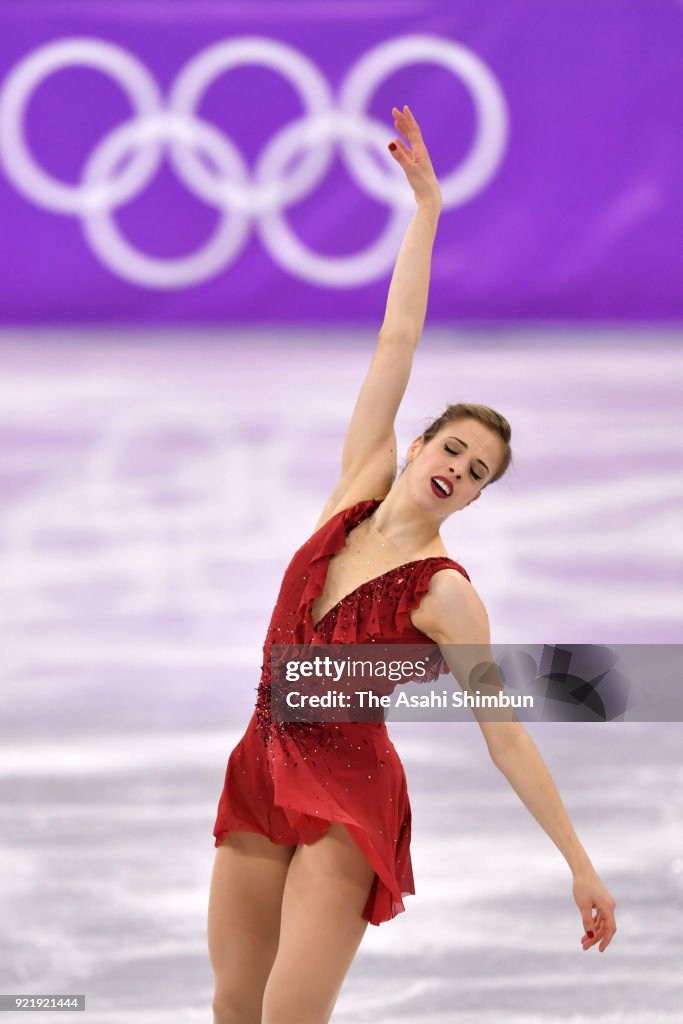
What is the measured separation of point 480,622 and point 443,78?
4.64 metres

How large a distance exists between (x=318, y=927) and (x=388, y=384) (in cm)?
107

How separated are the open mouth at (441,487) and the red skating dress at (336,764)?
0.12m

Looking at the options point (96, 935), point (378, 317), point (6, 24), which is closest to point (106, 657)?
point (96, 935)

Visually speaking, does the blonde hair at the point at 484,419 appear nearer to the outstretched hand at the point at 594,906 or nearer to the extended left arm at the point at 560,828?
the extended left arm at the point at 560,828

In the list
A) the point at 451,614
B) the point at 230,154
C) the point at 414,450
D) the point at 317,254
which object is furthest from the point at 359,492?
the point at 230,154

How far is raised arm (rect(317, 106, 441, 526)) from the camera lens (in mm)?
2842

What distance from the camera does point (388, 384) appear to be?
284cm

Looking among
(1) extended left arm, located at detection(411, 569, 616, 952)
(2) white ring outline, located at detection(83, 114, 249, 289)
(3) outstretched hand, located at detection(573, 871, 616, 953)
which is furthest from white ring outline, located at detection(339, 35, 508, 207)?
(3) outstretched hand, located at detection(573, 871, 616, 953)

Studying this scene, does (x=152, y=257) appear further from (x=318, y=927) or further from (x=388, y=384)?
(x=318, y=927)

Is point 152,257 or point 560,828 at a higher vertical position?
point 152,257

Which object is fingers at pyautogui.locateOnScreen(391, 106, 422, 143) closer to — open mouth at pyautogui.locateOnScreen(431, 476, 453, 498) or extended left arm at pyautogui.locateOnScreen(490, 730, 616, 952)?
open mouth at pyautogui.locateOnScreen(431, 476, 453, 498)

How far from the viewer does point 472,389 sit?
589cm

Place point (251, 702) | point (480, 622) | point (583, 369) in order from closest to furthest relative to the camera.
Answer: point (480, 622)
point (251, 702)
point (583, 369)

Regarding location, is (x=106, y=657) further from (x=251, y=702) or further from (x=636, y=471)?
(x=636, y=471)
